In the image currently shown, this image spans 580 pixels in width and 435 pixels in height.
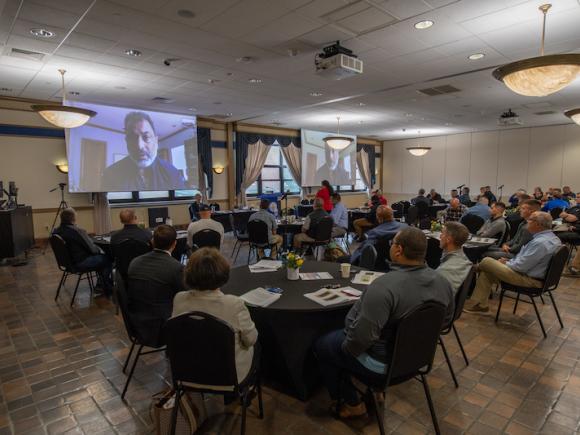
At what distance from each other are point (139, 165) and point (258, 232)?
4630 millimetres

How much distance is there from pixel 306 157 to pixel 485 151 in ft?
21.7

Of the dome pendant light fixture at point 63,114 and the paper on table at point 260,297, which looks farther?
the dome pendant light fixture at point 63,114

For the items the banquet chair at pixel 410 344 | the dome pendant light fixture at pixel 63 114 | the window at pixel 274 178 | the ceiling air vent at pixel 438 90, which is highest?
the ceiling air vent at pixel 438 90

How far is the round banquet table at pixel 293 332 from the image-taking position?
2188mm

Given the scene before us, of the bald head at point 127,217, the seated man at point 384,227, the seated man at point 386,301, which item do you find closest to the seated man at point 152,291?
the seated man at point 386,301

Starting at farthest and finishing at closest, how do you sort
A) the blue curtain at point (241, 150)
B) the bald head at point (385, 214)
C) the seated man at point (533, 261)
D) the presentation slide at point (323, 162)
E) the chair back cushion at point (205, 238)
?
the presentation slide at point (323, 162) → the blue curtain at point (241, 150) → the chair back cushion at point (205, 238) → the bald head at point (385, 214) → the seated man at point (533, 261)

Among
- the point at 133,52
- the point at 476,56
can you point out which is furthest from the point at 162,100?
the point at 476,56

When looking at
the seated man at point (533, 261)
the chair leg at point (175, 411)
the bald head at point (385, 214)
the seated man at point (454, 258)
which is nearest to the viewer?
the chair leg at point (175, 411)

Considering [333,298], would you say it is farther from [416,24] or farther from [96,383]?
[416,24]

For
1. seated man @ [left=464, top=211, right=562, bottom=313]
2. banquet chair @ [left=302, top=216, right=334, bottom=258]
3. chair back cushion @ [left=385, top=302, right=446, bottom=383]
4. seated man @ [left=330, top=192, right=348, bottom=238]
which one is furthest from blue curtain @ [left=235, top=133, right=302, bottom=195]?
chair back cushion @ [left=385, top=302, right=446, bottom=383]

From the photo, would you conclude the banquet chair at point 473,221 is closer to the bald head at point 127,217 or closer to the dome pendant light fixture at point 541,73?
the dome pendant light fixture at point 541,73

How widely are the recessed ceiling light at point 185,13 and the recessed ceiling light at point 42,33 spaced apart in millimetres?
1607

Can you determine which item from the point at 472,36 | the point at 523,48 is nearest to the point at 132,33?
the point at 472,36

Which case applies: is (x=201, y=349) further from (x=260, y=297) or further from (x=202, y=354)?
(x=260, y=297)
